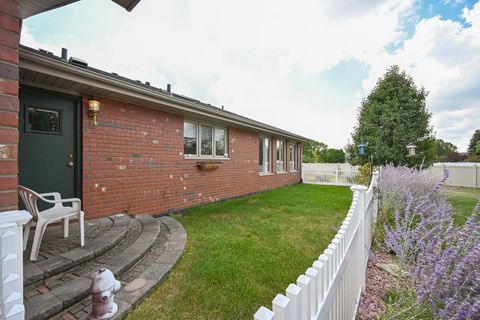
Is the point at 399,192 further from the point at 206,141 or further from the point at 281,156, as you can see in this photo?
the point at 281,156

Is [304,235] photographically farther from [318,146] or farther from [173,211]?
[318,146]

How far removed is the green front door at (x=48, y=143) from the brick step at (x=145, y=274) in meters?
1.98

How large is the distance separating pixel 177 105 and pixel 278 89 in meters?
8.40

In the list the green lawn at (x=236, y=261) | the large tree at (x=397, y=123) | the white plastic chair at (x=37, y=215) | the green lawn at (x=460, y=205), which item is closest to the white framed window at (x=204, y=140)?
the green lawn at (x=236, y=261)

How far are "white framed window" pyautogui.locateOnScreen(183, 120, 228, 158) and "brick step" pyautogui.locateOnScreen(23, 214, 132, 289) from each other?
2842 mm

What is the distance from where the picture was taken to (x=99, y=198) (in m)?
4.09

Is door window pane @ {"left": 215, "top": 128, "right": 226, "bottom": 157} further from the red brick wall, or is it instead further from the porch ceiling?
the porch ceiling

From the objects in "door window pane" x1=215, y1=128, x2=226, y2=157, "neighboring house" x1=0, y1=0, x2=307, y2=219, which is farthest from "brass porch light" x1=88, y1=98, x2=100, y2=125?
"door window pane" x1=215, y1=128, x2=226, y2=157

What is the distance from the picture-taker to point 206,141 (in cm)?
679

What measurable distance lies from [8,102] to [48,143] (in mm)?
2731

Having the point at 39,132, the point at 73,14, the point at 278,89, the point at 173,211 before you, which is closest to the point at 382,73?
the point at 278,89

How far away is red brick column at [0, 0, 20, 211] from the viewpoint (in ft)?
4.57

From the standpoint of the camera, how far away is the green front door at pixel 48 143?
3.34 m

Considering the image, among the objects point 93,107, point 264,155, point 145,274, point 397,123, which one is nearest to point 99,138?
point 93,107
